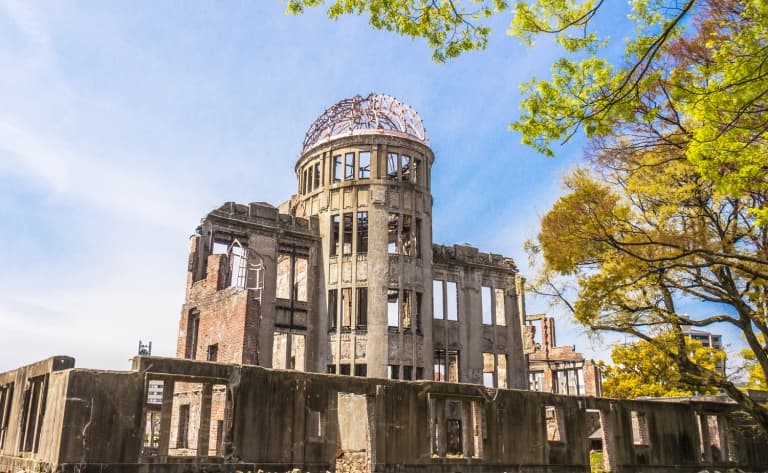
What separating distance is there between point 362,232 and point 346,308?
346cm

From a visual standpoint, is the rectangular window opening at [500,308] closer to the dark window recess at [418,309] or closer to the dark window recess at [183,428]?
the dark window recess at [418,309]

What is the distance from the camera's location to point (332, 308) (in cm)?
2709

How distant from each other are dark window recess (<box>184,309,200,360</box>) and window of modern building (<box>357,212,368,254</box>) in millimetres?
7106

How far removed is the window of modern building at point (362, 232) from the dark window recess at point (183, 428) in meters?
9.31

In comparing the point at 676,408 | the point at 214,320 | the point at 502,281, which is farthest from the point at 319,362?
the point at 676,408

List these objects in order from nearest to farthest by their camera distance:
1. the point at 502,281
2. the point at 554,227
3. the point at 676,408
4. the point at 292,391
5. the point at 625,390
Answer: the point at 292,391, the point at 554,227, the point at 676,408, the point at 502,281, the point at 625,390

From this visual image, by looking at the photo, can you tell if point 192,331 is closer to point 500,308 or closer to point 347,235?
point 347,235

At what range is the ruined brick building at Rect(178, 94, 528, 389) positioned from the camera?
83.0 ft

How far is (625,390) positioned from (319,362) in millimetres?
18581

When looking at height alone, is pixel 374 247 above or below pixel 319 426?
above

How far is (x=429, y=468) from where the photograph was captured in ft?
52.1

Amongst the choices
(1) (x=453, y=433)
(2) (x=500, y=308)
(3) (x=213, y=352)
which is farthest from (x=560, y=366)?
(3) (x=213, y=352)

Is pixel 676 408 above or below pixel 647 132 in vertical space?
below

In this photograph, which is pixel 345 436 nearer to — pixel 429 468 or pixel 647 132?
pixel 429 468
